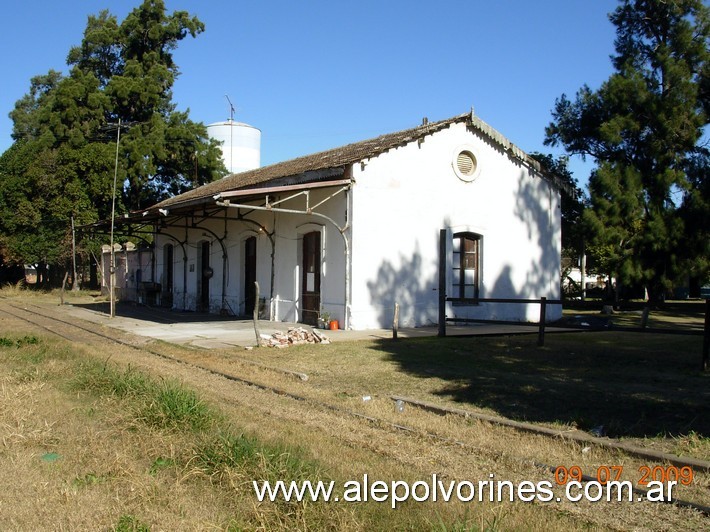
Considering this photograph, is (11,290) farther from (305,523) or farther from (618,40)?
(305,523)

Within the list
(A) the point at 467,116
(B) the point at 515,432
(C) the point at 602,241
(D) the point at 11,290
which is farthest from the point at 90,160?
(B) the point at 515,432

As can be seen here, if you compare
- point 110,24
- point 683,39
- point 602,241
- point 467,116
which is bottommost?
point 602,241

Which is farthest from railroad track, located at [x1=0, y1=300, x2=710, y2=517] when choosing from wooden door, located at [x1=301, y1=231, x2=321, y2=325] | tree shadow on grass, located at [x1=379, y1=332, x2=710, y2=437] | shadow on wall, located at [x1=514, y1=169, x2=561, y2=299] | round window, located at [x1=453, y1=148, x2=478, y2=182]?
shadow on wall, located at [x1=514, y1=169, x2=561, y2=299]

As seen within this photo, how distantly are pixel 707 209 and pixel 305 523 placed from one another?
69.2ft

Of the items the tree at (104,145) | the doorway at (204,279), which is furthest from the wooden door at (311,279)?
the tree at (104,145)

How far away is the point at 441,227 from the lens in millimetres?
17438

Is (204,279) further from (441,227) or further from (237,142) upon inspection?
(237,142)

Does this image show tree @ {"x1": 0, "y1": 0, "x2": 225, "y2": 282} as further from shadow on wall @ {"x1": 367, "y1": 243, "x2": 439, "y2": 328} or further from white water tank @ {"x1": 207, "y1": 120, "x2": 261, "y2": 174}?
shadow on wall @ {"x1": 367, "y1": 243, "x2": 439, "y2": 328}

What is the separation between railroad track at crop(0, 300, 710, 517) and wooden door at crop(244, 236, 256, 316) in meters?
4.77

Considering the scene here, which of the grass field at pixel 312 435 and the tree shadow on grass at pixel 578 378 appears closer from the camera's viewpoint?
the grass field at pixel 312 435

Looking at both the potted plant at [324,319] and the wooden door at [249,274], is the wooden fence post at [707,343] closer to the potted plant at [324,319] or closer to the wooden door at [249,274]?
the potted plant at [324,319]

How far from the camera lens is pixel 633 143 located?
23.2 metres
